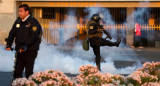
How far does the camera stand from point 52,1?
23.8 metres

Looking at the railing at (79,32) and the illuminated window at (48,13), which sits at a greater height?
the illuminated window at (48,13)

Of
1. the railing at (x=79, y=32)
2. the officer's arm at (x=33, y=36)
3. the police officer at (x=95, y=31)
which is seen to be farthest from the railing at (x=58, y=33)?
the officer's arm at (x=33, y=36)

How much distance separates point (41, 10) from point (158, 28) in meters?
7.85

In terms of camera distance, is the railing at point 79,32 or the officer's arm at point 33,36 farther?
the railing at point 79,32

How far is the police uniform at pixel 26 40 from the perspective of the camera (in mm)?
6605

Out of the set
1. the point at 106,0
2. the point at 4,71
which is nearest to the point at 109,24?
the point at 106,0

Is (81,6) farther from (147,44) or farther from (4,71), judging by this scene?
(4,71)

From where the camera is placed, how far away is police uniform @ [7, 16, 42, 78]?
661cm

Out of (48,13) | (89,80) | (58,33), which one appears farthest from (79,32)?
(89,80)

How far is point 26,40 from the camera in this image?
6613 millimetres

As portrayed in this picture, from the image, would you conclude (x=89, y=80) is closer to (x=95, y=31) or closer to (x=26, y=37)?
(x=26, y=37)


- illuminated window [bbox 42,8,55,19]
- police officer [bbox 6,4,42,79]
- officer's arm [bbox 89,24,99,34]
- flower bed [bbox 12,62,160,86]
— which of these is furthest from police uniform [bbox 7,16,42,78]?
illuminated window [bbox 42,8,55,19]

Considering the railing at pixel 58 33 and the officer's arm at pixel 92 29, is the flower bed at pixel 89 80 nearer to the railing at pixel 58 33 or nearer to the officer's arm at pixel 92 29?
the officer's arm at pixel 92 29

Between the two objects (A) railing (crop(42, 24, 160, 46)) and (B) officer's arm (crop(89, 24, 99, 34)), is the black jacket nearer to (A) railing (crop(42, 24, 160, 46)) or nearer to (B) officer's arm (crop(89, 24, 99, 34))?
(B) officer's arm (crop(89, 24, 99, 34))
